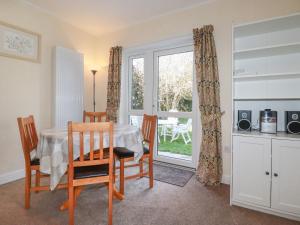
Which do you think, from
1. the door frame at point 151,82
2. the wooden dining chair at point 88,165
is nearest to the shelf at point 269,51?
the door frame at point 151,82

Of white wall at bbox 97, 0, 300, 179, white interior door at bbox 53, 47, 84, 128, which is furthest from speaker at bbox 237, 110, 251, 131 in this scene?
white interior door at bbox 53, 47, 84, 128

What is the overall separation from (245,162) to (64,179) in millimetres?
2496

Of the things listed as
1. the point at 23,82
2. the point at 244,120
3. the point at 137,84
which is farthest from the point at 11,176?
the point at 244,120

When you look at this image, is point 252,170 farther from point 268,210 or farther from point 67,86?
point 67,86

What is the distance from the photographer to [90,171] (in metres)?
1.80

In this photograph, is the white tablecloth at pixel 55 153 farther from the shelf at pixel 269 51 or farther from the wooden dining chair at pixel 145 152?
the shelf at pixel 269 51

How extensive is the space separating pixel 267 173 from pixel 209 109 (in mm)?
1107

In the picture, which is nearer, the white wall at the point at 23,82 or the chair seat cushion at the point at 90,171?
the chair seat cushion at the point at 90,171

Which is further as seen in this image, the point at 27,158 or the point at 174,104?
the point at 174,104

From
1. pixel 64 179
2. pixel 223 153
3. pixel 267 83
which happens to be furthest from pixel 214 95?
pixel 64 179

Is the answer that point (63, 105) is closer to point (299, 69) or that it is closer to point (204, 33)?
point (204, 33)

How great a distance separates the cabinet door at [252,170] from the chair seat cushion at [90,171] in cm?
143

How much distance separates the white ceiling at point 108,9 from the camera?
2.94m

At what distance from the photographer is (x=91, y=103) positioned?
4207 mm
